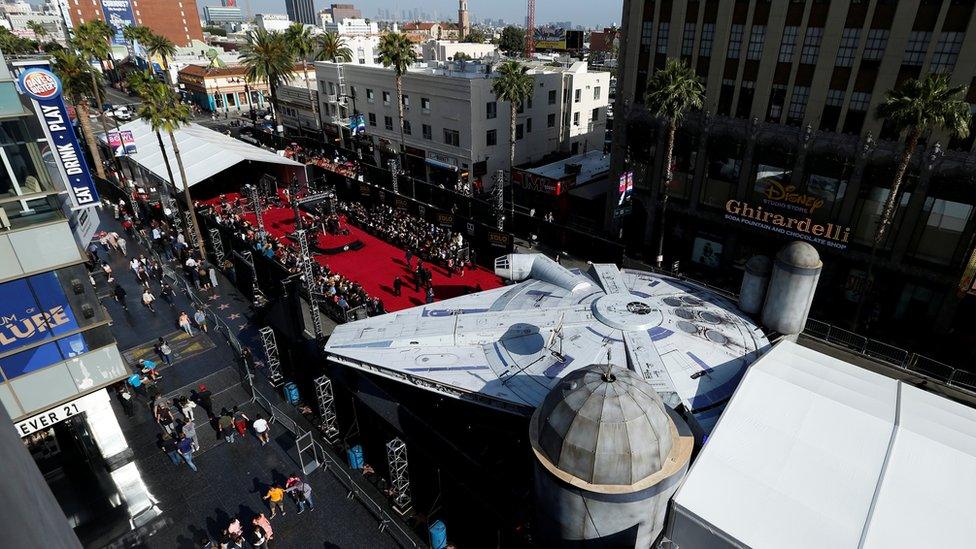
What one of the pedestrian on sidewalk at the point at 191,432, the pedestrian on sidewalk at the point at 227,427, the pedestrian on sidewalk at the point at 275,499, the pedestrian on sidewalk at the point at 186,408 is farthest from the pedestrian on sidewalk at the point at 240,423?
the pedestrian on sidewalk at the point at 275,499

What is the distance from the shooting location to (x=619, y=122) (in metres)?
42.4

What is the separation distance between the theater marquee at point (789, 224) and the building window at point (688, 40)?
38.2 ft

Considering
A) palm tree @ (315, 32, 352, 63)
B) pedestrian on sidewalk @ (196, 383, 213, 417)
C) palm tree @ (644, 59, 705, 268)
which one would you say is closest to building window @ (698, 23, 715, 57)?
palm tree @ (644, 59, 705, 268)

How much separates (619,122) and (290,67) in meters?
44.0

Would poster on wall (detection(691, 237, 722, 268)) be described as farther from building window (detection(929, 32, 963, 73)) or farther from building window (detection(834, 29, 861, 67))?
building window (detection(929, 32, 963, 73))

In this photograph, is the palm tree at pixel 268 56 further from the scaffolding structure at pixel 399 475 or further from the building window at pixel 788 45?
the scaffolding structure at pixel 399 475

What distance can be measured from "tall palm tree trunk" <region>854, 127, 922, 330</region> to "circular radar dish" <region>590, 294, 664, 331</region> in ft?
49.5

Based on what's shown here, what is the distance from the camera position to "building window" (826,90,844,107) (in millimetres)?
32075

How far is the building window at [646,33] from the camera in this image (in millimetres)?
39750

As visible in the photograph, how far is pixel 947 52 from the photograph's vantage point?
92.3 feet

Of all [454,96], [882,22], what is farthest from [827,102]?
[454,96]

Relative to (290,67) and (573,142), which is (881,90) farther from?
(290,67)

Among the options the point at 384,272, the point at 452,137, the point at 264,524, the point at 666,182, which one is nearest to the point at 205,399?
the point at 264,524

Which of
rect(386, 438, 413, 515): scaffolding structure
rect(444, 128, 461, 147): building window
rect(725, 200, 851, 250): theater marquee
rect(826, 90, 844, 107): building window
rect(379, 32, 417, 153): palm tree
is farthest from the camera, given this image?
rect(444, 128, 461, 147): building window
